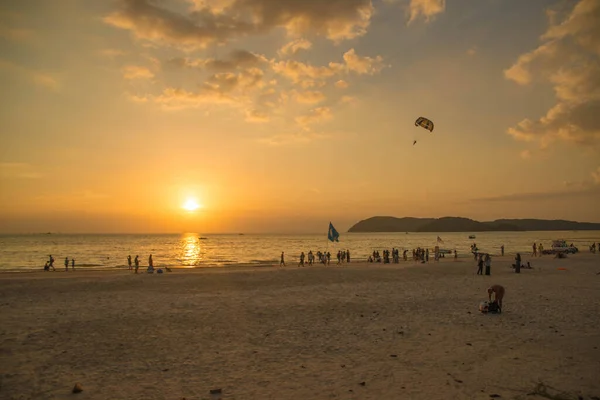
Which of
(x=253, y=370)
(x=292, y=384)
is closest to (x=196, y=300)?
(x=253, y=370)

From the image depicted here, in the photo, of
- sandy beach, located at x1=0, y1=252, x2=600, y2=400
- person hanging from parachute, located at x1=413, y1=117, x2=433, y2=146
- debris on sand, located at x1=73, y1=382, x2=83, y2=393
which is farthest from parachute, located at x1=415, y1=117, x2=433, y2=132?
debris on sand, located at x1=73, y1=382, x2=83, y2=393

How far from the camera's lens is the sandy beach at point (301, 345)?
817 centimetres

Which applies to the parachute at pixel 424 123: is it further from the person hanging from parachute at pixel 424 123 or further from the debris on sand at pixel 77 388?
the debris on sand at pixel 77 388

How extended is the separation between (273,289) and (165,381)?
15.2 m

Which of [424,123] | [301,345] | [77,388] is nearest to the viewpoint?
[77,388]

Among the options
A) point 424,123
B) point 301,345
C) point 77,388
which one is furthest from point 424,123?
point 77,388

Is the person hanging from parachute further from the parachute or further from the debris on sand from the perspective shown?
the debris on sand

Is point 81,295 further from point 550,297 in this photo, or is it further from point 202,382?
point 550,297

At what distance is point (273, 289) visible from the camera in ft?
77.9

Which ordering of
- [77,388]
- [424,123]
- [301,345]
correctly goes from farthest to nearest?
1. [424,123]
2. [301,345]
3. [77,388]

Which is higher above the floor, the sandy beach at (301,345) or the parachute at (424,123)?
the parachute at (424,123)

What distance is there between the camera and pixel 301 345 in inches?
450

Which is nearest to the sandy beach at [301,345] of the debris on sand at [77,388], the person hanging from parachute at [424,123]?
the debris on sand at [77,388]

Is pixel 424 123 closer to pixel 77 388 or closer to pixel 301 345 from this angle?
pixel 301 345
